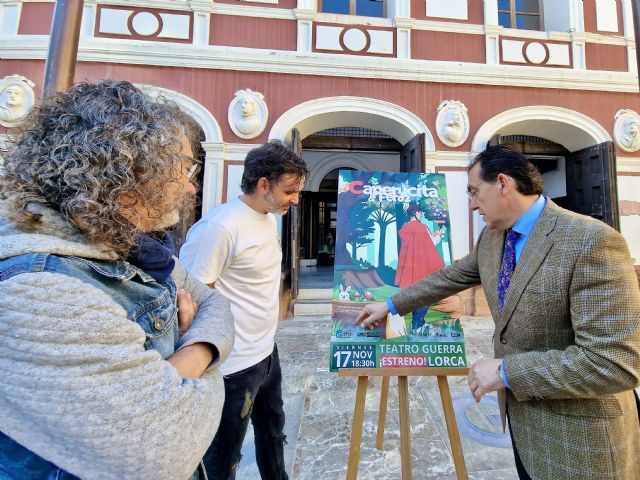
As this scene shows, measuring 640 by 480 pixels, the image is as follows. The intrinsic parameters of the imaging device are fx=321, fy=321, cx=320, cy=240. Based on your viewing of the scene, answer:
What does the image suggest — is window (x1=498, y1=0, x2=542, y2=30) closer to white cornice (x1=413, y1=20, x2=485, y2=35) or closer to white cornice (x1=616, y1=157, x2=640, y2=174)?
white cornice (x1=413, y1=20, x2=485, y2=35)

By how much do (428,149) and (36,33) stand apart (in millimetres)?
6532

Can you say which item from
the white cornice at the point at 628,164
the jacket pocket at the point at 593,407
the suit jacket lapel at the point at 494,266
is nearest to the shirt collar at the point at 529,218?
the suit jacket lapel at the point at 494,266

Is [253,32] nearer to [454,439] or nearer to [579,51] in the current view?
[579,51]

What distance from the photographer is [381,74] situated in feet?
17.8

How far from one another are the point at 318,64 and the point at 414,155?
2196 millimetres

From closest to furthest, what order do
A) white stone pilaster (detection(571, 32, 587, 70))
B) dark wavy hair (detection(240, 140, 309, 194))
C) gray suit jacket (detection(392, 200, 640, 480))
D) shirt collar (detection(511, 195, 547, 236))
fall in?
gray suit jacket (detection(392, 200, 640, 480)), shirt collar (detection(511, 195, 547, 236)), dark wavy hair (detection(240, 140, 309, 194)), white stone pilaster (detection(571, 32, 587, 70))

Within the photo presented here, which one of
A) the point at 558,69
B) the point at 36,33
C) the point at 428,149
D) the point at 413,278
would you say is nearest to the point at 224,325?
the point at 413,278

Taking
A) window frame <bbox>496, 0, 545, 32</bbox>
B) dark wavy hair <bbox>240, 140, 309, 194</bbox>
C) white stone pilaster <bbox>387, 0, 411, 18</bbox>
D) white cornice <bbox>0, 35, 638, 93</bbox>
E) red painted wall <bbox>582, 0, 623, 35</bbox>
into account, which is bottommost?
dark wavy hair <bbox>240, 140, 309, 194</bbox>

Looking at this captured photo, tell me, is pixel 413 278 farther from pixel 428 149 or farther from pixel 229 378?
pixel 428 149

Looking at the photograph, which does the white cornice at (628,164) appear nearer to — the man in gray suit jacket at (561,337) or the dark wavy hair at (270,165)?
the man in gray suit jacket at (561,337)

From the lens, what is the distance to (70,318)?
502 millimetres

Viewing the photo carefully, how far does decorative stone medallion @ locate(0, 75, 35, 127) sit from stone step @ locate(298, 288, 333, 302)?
5.14 m

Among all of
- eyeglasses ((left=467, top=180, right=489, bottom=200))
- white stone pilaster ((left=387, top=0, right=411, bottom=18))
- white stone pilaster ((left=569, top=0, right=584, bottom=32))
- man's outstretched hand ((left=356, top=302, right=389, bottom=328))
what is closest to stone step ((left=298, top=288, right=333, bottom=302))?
man's outstretched hand ((left=356, top=302, right=389, bottom=328))

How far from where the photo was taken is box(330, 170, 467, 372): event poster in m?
1.82
